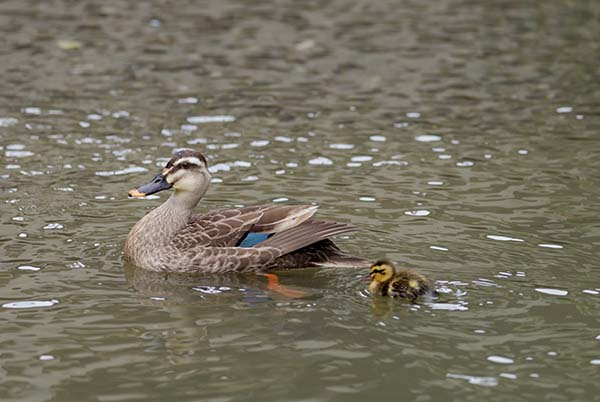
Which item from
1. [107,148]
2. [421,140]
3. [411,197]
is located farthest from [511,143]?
[107,148]

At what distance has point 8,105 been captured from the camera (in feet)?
54.1

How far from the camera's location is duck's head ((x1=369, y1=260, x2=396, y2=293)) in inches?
381

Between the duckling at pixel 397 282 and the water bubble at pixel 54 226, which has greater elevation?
the water bubble at pixel 54 226

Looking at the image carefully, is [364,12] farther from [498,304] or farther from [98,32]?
[498,304]

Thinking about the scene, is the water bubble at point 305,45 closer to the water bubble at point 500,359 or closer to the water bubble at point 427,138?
the water bubble at point 427,138

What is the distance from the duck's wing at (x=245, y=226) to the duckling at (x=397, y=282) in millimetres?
1212

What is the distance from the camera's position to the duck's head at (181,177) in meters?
11.0

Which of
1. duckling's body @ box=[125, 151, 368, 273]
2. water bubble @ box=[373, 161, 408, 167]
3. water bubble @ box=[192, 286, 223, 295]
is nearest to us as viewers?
water bubble @ box=[192, 286, 223, 295]

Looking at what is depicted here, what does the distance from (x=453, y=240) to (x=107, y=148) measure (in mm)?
5372

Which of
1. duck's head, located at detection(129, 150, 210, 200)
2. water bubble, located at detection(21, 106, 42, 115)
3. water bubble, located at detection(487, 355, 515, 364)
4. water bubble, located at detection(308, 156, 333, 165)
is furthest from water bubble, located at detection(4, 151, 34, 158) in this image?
water bubble, located at detection(487, 355, 515, 364)

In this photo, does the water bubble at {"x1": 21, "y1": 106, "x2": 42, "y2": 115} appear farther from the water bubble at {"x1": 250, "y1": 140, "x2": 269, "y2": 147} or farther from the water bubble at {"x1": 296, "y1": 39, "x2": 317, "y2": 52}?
the water bubble at {"x1": 296, "y1": 39, "x2": 317, "y2": 52}

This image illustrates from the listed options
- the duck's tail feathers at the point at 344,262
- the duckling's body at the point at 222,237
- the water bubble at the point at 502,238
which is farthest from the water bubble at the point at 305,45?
the duck's tail feathers at the point at 344,262

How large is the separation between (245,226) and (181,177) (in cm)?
82

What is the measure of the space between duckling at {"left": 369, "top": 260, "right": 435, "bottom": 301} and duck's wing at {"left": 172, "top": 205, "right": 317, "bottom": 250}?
1.21 m
